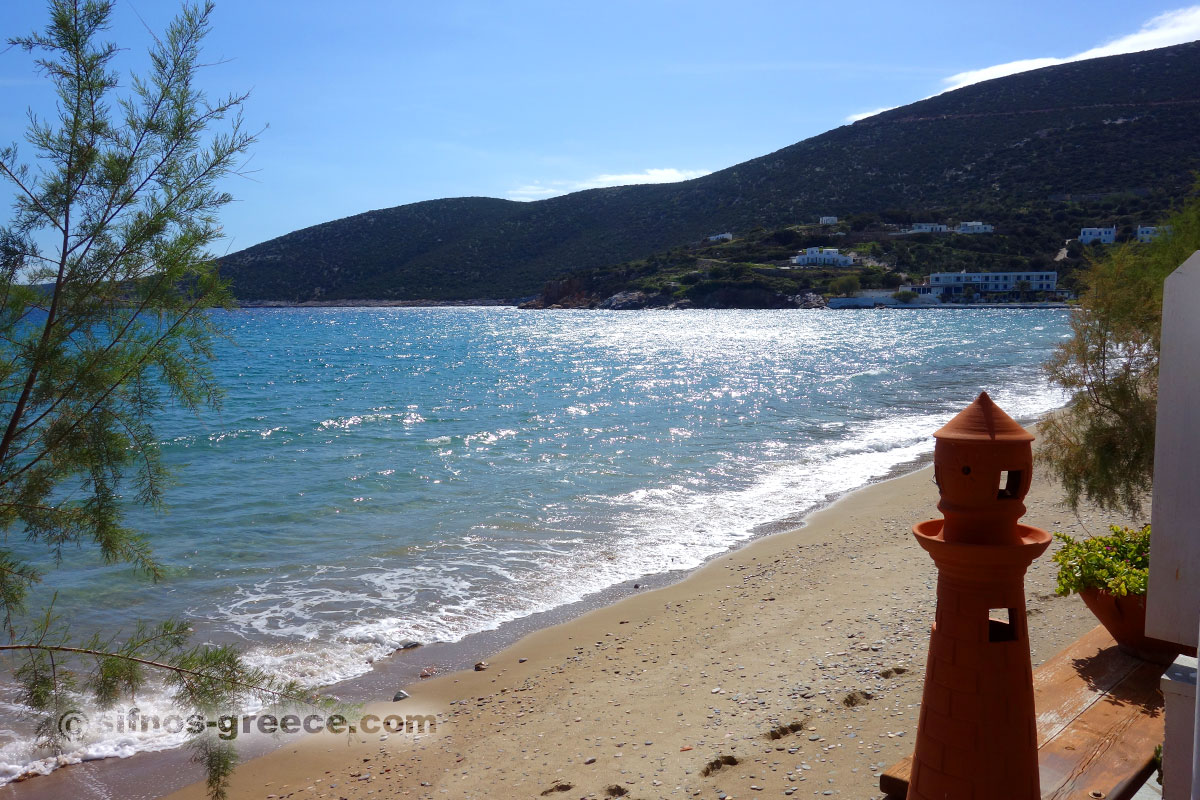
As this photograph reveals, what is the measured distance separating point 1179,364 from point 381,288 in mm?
139339

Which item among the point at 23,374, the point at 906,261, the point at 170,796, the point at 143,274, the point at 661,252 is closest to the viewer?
the point at 23,374

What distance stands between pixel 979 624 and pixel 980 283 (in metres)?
101

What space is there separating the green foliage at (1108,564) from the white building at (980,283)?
95.6 meters

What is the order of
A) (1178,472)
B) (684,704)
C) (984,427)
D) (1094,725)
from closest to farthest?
(984,427) → (1178,472) → (1094,725) → (684,704)

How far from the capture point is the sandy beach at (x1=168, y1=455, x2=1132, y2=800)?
4.61 m

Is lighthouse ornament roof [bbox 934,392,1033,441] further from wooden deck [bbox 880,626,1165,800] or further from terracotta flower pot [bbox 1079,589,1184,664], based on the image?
terracotta flower pot [bbox 1079,589,1184,664]

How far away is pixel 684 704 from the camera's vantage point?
562cm

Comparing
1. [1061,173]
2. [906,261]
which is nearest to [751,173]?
[906,261]

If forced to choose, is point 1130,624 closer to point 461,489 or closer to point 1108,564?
point 1108,564

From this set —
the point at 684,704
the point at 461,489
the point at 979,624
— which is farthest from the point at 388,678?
the point at 461,489

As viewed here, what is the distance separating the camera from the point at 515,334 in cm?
7400

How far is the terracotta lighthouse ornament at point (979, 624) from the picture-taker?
2.07 metres

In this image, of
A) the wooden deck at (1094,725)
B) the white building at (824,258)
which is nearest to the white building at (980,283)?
the white building at (824,258)

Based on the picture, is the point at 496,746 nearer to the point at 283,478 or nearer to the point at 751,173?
the point at 283,478
